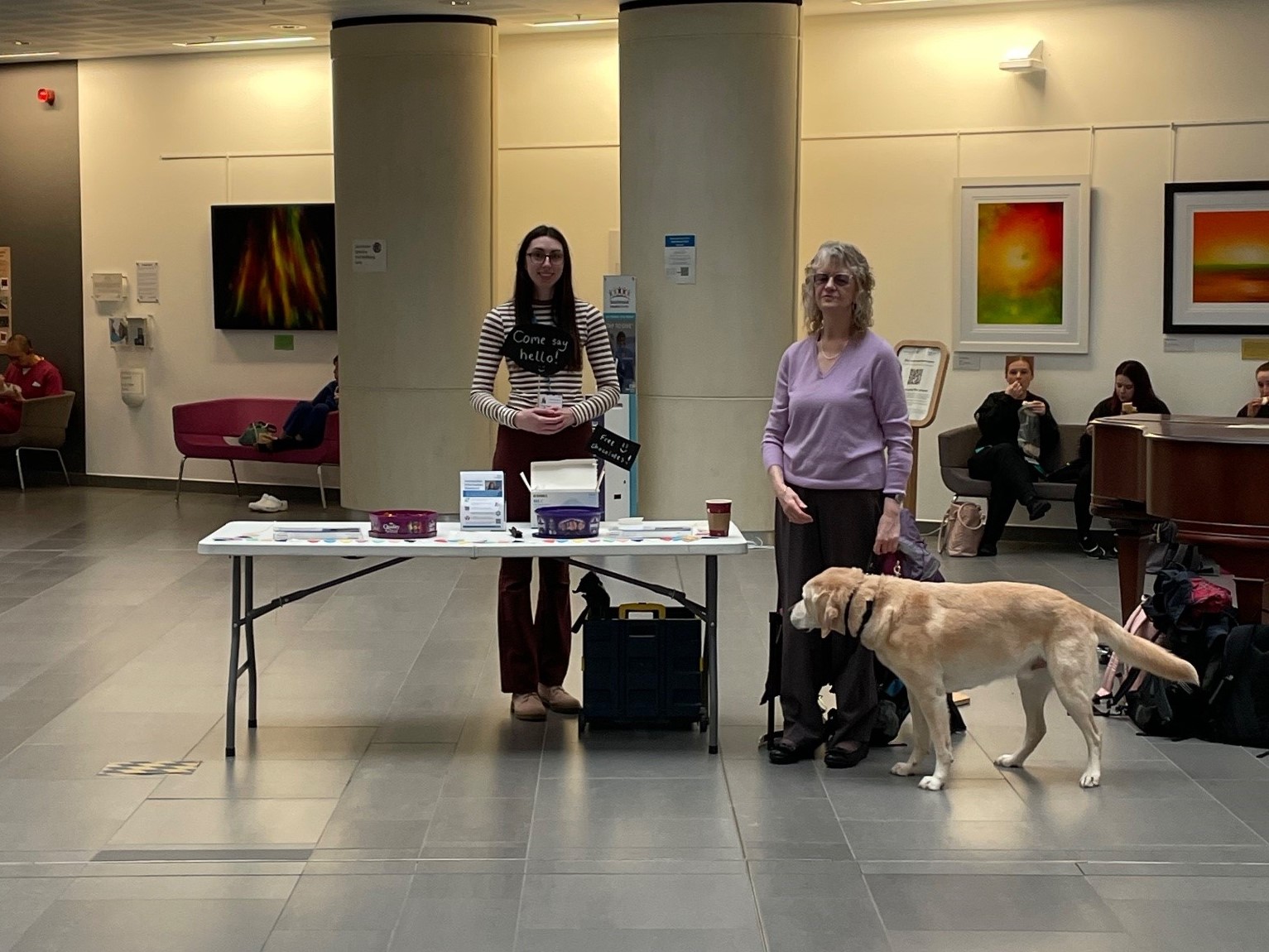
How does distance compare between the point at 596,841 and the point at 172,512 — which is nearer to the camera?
the point at 596,841

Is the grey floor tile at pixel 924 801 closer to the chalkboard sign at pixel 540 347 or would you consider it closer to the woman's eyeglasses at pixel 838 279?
the woman's eyeglasses at pixel 838 279

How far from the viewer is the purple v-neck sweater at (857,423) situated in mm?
4926

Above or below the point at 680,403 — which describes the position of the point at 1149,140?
above

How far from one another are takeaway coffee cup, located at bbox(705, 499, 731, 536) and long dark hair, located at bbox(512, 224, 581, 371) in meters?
0.72

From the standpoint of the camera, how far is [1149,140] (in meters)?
9.97

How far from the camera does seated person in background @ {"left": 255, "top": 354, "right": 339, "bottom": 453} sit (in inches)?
457

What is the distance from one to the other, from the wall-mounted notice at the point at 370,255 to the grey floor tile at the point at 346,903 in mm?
6907

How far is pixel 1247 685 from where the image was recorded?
211 inches

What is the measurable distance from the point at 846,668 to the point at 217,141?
886cm

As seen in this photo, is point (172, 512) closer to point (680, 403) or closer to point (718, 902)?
point (680, 403)

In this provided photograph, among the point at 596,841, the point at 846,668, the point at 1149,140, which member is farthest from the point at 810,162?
the point at 596,841

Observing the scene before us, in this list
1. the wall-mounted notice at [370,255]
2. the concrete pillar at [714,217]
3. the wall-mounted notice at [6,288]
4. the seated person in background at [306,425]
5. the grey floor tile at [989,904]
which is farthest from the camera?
the wall-mounted notice at [6,288]

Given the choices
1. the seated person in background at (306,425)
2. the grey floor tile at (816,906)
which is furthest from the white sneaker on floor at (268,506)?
the grey floor tile at (816,906)

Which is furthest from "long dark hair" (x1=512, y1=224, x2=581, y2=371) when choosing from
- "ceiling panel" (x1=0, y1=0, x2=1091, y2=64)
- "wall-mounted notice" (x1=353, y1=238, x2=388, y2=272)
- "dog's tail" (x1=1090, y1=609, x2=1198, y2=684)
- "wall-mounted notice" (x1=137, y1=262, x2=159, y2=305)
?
"wall-mounted notice" (x1=137, y1=262, x2=159, y2=305)
